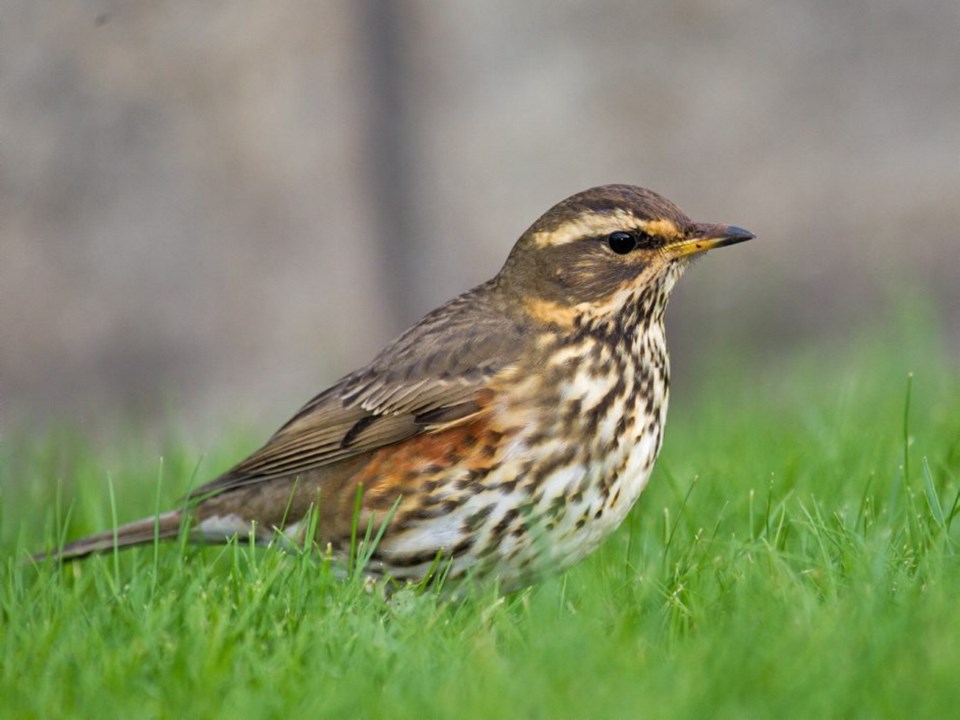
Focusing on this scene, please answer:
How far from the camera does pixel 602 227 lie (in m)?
4.82

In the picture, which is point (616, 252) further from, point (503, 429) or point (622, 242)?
point (503, 429)

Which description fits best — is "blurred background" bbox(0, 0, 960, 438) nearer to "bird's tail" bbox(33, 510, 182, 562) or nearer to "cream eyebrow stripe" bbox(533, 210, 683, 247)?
"bird's tail" bbox(33, 510, 182, 562)

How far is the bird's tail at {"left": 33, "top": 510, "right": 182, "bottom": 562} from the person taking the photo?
4910mm

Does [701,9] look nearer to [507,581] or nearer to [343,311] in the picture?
[343,311]

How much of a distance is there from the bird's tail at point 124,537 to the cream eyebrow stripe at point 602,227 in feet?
4.96

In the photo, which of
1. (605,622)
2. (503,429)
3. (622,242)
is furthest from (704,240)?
(605,622)

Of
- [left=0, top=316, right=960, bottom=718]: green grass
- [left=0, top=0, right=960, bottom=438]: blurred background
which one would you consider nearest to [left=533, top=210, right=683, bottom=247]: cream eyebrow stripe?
[left=0, top=316, right=960, bottom=718]: green grass

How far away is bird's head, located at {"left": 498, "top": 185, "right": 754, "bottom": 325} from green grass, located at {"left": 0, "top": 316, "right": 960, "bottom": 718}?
67cm

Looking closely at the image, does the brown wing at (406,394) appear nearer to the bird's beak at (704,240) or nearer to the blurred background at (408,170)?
the bird's beak at (704,240)

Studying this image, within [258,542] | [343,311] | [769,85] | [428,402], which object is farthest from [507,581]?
[769,85]

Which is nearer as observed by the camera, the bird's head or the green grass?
the green grass

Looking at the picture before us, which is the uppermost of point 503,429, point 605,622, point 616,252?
point 616,252

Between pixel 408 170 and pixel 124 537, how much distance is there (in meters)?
3.99

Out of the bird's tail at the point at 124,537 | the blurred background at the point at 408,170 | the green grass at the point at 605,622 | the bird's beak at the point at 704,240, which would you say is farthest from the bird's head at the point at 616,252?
the blurred background at the point at 408,170
